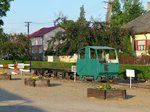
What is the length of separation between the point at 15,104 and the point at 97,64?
12.8 m

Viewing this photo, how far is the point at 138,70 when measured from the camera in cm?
3541

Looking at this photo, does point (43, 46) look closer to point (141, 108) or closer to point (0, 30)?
point (0, 30)

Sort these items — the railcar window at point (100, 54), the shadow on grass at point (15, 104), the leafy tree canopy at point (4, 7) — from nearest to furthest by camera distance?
the shadow on grass at point (15, 104) → the railcar window at point (100, 54) → the leafy tree canopy at point (4, 7)

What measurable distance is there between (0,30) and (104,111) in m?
59.0

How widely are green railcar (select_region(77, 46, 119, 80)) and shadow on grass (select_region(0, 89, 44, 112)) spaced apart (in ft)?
32.8

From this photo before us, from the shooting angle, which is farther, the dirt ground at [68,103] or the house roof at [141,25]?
the house roof at [141,25]

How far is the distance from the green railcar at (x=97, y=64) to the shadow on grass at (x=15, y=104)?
32.8 ft

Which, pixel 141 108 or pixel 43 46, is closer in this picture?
pixel 141 108

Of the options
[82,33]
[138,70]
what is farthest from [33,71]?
[138,70]

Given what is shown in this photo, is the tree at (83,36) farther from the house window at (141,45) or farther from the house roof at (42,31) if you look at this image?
the house roof at (42,31)

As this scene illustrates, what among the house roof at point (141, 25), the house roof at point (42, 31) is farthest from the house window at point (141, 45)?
the house roof at point (42, 31)

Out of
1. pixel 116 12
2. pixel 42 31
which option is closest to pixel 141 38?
pixel 116 12

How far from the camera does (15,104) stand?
17.4 m

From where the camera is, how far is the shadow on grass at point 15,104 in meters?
15.9
